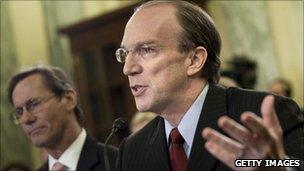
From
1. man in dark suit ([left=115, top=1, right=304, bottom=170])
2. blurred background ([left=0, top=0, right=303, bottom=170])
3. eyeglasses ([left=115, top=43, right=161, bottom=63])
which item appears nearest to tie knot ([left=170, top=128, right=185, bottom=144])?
man in dark suit ([left=115, top=1, right=304, bottom=170])

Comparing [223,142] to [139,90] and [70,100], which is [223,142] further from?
[70,100]

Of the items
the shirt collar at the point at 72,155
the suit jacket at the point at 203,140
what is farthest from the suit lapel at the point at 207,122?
the shirt collar at the point at 72,155

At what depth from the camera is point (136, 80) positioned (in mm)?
2002

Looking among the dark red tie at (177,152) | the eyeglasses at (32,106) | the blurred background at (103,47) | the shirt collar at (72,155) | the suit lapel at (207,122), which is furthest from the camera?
the blurred background at (103,47)

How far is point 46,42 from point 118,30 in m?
1.45

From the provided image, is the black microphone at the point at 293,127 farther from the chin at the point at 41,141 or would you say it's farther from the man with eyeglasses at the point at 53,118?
the chin at the point at 41,141

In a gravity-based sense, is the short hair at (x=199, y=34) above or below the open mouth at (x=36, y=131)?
above

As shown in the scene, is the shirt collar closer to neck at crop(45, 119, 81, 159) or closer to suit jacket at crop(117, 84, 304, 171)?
neck at crop(45, 119, 81, 159)

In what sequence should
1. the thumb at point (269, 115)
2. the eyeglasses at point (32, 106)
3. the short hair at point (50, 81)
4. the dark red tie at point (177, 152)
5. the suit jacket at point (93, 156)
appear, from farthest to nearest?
the short hair at point (50, 81) → the eyeglasses at point (32, 106) → the suit jacket at point (93, 156) → the dark red tie at point (177, 152) → the thumb at point (269, 115)

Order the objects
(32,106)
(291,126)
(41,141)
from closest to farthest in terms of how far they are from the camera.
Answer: (291,126)
(41,141)
(32,106)

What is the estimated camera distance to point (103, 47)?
630cm

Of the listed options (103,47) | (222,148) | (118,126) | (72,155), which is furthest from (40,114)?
(103,47)

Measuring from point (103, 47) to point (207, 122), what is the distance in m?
4.43

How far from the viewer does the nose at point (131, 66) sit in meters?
2.01
